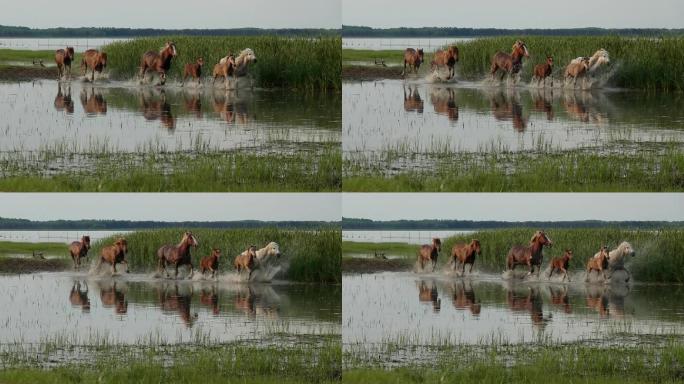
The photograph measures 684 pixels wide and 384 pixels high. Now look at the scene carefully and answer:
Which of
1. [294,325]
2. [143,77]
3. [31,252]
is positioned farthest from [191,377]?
[143,77]

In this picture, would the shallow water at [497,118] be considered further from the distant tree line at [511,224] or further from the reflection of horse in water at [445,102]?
the distant tree line at [511,224]

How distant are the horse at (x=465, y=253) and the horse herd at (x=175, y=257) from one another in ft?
7.28

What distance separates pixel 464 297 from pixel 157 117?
166 inches

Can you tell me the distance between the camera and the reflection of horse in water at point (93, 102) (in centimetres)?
1875

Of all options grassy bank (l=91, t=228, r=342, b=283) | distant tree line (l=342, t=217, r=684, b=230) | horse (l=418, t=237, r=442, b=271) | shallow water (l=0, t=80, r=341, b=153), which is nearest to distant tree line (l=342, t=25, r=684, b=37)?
shallow water (l=0, t=80, r=341, b=153)

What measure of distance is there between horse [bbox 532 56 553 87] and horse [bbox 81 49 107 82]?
17.3 feet

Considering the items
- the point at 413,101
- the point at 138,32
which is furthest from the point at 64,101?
the point at 413,101

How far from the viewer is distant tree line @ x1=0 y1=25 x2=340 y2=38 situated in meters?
18.5

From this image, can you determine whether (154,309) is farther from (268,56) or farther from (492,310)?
(492,310)

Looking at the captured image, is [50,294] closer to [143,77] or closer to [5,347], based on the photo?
[5,347]

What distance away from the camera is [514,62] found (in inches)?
754

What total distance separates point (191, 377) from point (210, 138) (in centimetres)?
281

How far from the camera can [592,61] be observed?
755 inches

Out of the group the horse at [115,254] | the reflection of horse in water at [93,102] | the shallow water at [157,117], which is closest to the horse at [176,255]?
the horse at [115,254]
